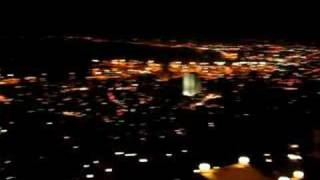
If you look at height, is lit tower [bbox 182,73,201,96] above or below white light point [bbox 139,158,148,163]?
above

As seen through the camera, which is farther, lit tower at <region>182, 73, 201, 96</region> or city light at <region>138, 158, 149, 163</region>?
lit tower at <region>182, 73, 201, 96</region>

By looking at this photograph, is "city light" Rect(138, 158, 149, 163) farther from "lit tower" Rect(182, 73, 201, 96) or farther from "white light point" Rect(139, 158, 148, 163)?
"lit tower" Rect(182, 73, 201, 96)

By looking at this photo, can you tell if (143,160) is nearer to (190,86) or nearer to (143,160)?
(143,160)

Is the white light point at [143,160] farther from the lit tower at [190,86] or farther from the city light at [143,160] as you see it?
the lit tower at [190,86]

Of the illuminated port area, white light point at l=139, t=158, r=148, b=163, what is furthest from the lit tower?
white light point at l=139, t=158, r=148, b=163

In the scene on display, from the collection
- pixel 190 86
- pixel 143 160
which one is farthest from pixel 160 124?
pixel 190 86

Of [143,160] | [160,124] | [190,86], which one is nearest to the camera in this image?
[143,160]

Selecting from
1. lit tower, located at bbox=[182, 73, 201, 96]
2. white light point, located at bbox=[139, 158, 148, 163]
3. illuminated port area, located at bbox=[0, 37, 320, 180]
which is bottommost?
illuminated port area, located at bbox=[0, 37, 320, 180]

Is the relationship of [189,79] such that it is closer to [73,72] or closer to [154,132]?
[154,132]
